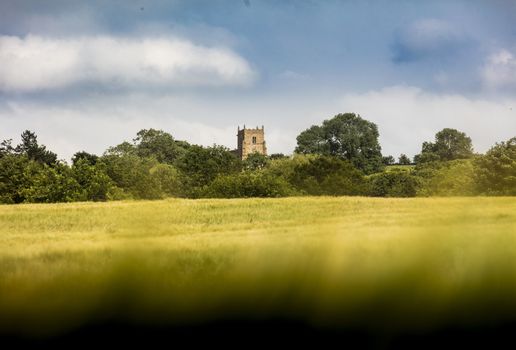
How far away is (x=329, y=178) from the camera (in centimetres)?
4828

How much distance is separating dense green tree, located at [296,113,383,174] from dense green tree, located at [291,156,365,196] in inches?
73.4

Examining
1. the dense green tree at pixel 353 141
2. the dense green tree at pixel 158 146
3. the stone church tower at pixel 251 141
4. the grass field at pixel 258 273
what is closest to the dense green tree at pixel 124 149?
the dense green tree at pixel 158 146

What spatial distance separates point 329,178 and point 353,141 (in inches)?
156

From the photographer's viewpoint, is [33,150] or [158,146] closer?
[33,150]

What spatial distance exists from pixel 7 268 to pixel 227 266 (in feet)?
3.03

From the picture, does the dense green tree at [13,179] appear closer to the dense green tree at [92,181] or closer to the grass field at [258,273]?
the dense green tree at [92,181]

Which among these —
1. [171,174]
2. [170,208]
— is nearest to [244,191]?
[171,174]

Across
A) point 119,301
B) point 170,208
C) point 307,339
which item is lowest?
point 307,339

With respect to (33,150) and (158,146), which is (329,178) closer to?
(33,150)

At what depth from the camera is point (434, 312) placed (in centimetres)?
237

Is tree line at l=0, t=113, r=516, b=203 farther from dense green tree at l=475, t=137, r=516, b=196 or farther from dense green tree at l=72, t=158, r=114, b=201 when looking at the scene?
dense green tree at l=475, t=137, r=516, b=196

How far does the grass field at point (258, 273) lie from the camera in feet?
7.02

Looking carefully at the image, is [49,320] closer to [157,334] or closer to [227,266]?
[157,334]

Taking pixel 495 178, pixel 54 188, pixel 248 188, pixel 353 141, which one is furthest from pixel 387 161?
pixel 495 178
